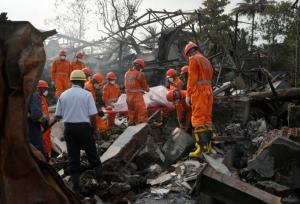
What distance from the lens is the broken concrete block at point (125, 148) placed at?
6767 mm

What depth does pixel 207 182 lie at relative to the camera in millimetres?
4555

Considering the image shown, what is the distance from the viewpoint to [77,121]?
6.05 m

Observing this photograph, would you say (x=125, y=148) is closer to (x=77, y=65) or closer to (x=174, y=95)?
(x=174, y=95)

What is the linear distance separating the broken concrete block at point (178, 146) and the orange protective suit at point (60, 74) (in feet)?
18.3

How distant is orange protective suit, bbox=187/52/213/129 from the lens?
689cm

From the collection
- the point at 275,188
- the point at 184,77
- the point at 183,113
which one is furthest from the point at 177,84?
the point at 275,188

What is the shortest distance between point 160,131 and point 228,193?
5557 millimetres

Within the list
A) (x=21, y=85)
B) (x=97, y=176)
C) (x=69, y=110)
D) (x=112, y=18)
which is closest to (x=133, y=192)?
(x=97, y=176)

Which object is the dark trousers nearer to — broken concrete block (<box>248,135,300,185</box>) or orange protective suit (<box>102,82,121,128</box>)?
broken concrete block (<box>248,135,300,185</box>)

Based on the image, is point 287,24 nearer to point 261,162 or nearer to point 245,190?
point 261,162

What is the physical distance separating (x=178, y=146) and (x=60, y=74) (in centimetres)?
596

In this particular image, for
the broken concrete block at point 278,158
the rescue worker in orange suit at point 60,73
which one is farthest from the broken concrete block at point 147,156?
the rescue worker in orange suit at point 60,73

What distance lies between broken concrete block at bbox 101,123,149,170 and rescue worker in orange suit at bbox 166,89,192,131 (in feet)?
4.29

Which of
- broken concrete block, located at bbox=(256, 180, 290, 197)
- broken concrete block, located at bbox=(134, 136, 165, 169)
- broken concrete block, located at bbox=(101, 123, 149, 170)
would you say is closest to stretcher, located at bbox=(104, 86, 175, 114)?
broken concrete block, located at bbox=(101, 123, 149, 170)
